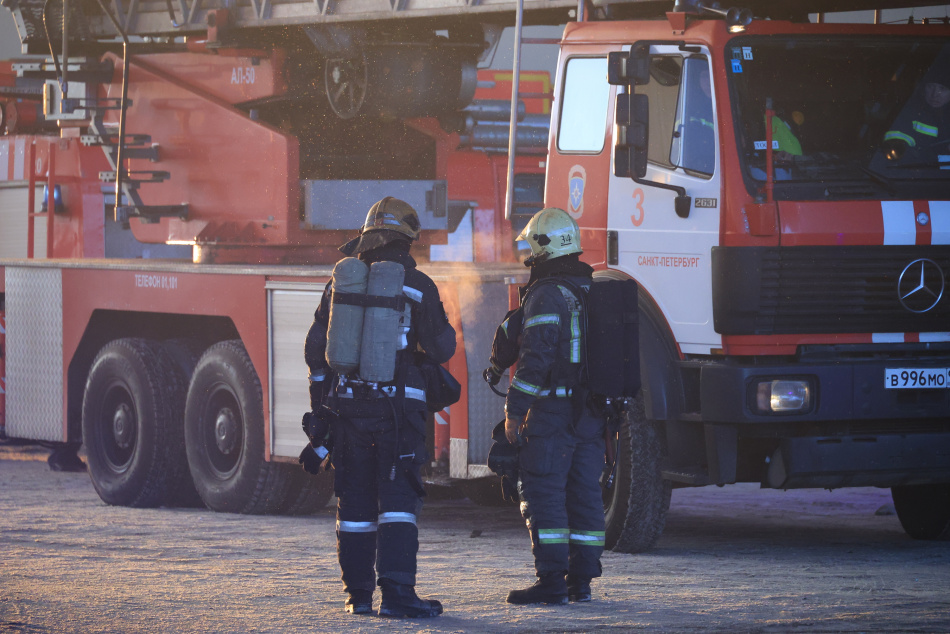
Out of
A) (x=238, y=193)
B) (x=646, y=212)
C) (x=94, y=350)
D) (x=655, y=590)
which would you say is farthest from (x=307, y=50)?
(x=655, y=590)

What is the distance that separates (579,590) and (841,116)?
2660 mm

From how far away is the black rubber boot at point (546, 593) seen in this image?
6512 mm

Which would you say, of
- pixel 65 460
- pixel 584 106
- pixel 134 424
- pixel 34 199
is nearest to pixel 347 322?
pixel 584 106

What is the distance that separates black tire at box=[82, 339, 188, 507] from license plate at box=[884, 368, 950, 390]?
4944 millimetres

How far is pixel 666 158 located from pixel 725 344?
3.16 feet

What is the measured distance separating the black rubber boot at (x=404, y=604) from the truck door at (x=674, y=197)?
2.01 meters

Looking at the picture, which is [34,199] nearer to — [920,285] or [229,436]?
[229,436]

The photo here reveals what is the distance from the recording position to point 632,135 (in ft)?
24.1

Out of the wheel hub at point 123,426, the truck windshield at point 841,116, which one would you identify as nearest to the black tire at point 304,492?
the wheel hub at point 123,426

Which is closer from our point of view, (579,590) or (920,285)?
(579,590)

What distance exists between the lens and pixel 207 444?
32.6 ft

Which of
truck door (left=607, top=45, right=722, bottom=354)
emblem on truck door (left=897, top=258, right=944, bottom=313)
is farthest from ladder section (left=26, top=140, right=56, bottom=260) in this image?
emblem on truck door (left=897, top=258, right=944, bottom=313)

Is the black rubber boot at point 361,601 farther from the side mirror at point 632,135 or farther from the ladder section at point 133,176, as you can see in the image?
the ladder section at point 133,176

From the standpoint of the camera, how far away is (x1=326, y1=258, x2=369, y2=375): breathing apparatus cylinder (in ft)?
20.9
